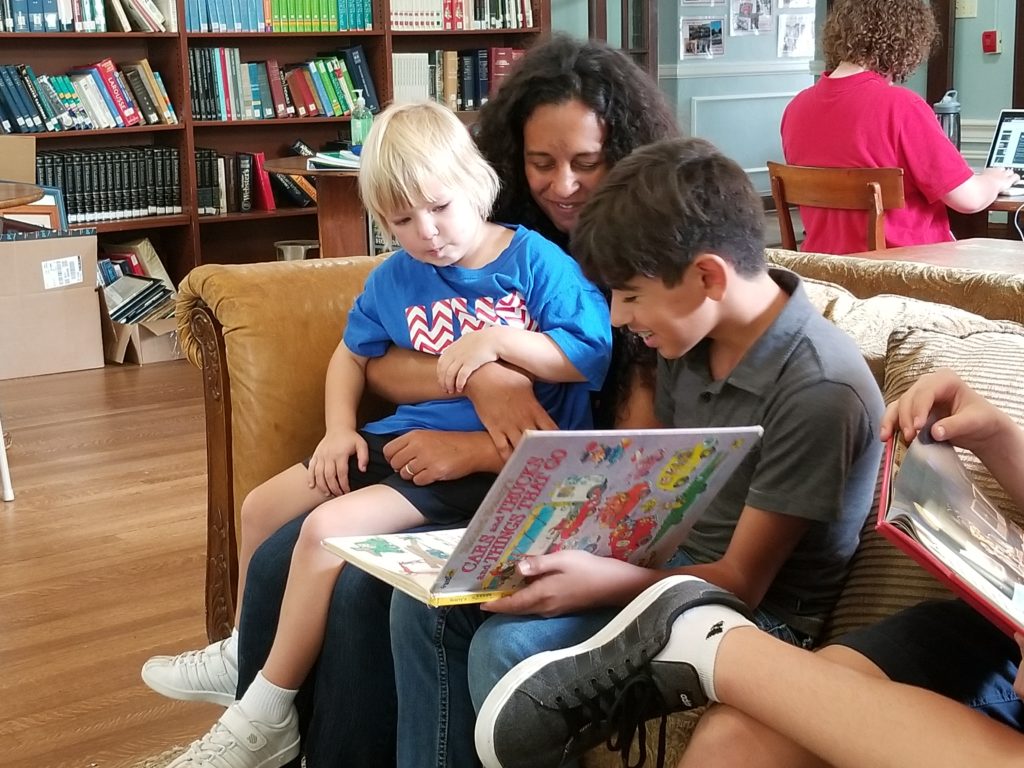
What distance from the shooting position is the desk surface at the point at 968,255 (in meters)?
2.06

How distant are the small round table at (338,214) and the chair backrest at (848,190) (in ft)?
5.45

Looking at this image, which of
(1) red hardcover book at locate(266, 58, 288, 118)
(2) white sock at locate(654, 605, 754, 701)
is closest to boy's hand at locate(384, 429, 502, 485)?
(2) white sock at locate(654, 605, 754, 701)

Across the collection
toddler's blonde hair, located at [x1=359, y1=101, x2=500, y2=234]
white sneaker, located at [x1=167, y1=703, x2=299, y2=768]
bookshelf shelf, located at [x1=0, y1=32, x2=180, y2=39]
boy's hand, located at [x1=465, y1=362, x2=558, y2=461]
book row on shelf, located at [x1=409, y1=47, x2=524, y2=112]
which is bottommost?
white sneaker, located at [x1=167, y1=703, x2=299, y2=768]

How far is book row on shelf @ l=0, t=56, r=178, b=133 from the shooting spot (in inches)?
175

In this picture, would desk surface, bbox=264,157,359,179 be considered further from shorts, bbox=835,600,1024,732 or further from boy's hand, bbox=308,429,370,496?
shorts, bbox=835,600,1024,732

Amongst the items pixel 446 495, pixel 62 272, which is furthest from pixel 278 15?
pixel 446 495

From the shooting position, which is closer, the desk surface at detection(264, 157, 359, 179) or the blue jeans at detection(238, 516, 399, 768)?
the blue jeans at detection(238, 516, 399, 768)

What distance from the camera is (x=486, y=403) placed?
1.60 m

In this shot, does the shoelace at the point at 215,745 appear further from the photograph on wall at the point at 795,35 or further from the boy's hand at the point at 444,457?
the photograph on wall at the point at 795,35

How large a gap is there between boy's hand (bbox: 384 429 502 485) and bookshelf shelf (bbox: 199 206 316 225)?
3.46 metres

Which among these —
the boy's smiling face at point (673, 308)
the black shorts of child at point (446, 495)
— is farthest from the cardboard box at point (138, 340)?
the boy's smiling face at point (673, 308)

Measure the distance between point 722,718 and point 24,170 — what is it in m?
3.90

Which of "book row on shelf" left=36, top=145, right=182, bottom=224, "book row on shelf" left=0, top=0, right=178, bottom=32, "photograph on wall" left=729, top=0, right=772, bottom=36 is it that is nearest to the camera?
"book row on shelf" left=0, top=0, right=178, bottom=32

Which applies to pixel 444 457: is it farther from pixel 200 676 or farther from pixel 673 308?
pixel 200 676
